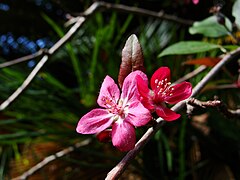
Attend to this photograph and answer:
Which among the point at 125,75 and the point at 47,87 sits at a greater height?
the point at 47,87

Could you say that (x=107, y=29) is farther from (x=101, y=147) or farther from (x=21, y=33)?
(x=21, y=33)

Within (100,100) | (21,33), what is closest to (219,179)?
(100,100)

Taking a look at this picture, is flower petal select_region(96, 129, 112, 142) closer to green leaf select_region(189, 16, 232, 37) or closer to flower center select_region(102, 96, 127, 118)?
flower center select_region(102, 96, 127, 118)

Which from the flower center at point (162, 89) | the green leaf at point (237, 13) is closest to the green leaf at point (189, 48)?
the green leaf at point (237, 13)

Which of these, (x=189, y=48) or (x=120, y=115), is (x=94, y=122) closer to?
(x=120, y=115)

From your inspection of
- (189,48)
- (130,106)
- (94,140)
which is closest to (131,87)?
(130,106)

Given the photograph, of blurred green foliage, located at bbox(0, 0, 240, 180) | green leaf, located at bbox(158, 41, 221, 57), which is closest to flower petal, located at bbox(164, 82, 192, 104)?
green leaf, located at bbox(158, 41, 221, 57)

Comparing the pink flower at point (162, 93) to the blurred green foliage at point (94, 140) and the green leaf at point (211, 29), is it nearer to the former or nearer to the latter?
the green leaf at point (211, 29)

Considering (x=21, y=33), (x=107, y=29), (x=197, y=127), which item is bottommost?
(x=197, y=127)
